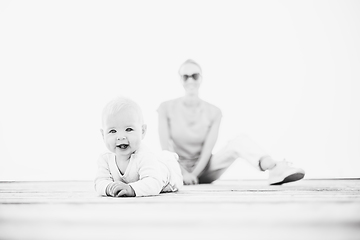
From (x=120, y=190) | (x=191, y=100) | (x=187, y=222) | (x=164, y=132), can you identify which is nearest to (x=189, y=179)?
(x=164, y=132)

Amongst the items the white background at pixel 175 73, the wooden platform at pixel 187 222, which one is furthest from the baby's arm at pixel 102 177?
the white background at pixel 175 73

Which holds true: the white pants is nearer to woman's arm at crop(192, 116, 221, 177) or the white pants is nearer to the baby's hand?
woman's arm at crop(192, 116, 221, 177)

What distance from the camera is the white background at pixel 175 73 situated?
2.87 meters

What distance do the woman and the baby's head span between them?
82cm

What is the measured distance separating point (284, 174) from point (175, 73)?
1618 mm

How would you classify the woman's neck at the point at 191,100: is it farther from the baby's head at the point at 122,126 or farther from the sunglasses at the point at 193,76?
the baby's head at the point at 122,126

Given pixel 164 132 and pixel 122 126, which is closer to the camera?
pixel 122 126

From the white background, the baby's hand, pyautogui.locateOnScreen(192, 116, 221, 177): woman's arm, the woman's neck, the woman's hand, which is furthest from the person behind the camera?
the white background

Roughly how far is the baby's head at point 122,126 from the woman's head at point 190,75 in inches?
34.7

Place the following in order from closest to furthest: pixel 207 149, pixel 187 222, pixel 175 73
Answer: pixel 187 222, pixel 207 149, pixel 175 73

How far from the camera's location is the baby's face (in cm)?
108

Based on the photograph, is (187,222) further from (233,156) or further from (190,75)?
(190,75)

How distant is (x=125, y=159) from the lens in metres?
1.16

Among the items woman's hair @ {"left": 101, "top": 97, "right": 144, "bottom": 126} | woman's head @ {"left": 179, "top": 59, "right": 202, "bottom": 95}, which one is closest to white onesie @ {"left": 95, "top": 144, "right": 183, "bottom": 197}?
woman's hair @ {"left": 101, "top": 97, "right": 144, "bottom": 126}
